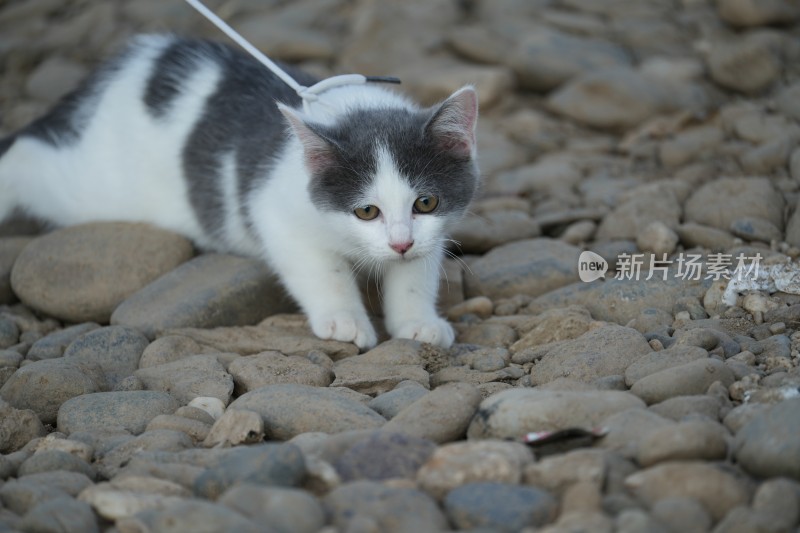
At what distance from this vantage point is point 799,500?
193 centimetres

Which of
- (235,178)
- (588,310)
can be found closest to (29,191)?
(235,178)

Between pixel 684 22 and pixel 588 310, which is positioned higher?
pixel 684 22

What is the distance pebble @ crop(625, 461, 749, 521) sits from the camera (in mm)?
1992

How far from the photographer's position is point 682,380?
2.63 m

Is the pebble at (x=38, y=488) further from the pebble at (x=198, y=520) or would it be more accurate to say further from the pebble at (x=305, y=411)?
the pebble at (x=305, y=411)

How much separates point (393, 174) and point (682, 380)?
1327 mm

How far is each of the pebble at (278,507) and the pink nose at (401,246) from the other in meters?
1.40

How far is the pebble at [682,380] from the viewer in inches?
103

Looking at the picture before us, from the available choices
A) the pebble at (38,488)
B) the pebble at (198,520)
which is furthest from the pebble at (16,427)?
the pebble at (198,520)

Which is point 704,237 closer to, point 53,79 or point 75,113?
point 75,113

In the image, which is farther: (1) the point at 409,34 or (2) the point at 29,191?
(1) the point at 409,34

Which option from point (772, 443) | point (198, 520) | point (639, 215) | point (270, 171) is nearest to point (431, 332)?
point (270, 171)

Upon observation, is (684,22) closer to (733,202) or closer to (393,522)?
(733,202)

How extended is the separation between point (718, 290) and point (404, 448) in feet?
5.92
